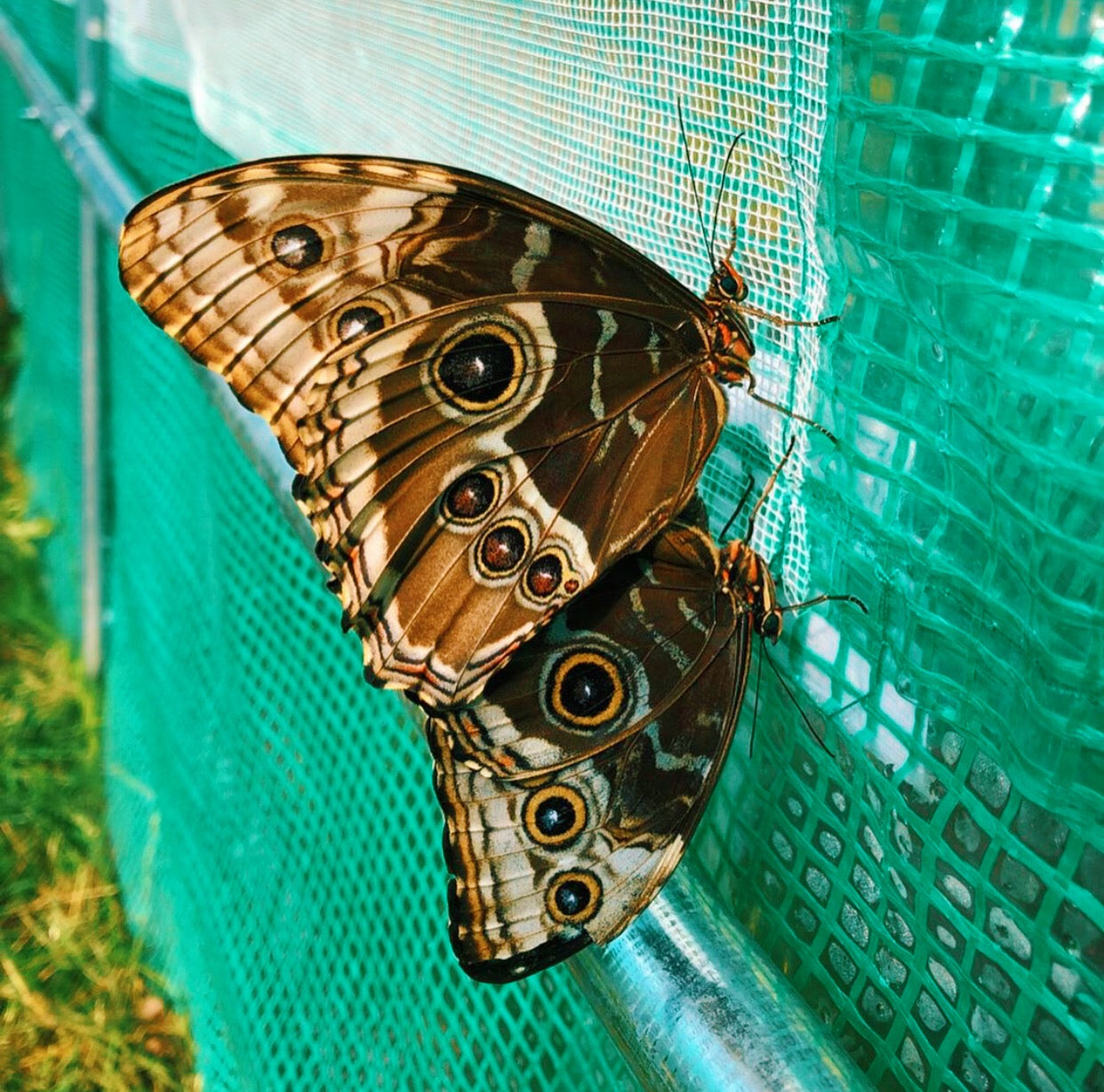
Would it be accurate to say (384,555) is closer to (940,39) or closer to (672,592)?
(672,592)

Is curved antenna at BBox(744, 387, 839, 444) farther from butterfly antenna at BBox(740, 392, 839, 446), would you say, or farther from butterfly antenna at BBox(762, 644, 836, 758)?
butterfly antenna at BBox(762, 644, 836, 758)

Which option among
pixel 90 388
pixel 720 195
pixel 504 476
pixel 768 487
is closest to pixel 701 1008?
pixel 768 487

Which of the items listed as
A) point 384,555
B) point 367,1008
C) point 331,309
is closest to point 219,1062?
point 367,1008

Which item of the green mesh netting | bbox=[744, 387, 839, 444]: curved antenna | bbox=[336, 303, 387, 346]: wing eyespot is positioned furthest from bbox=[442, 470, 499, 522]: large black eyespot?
the green mesh netting

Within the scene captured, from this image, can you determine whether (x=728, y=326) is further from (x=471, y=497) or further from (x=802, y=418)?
(x=471, y=497)

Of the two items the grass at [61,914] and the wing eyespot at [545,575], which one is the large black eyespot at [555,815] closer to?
the wing eyespot at [545,575]

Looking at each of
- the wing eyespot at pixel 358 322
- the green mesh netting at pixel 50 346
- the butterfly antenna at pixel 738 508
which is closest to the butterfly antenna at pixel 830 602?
the butterfly antenna at pixel 738 508
